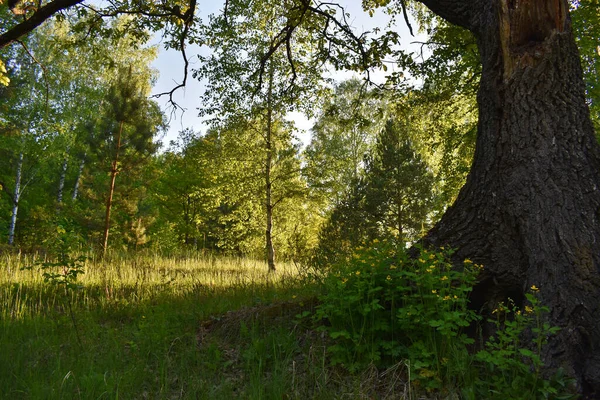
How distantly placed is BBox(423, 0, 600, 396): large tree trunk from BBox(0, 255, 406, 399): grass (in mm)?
1304

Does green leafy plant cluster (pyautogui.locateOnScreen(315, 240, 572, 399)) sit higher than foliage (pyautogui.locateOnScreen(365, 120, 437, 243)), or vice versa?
foliage (pyautogui.locateOnScreen(365, 120, 437, 243))

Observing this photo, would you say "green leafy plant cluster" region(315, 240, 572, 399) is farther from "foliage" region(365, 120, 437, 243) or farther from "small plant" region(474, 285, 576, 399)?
"foliage" region(365, 120, 437, 243)

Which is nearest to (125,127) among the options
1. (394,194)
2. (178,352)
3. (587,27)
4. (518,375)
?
(394,194)

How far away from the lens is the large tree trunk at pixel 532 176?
9.38ft

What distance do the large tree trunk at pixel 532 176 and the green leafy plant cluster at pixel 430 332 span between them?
0.24 m

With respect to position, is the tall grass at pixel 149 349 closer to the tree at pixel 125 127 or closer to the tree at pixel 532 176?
the tree at pixel 532 176

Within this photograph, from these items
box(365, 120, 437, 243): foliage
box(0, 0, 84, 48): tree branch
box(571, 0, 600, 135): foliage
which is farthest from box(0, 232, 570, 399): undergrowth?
box(365, 120, 437, 243): foliage

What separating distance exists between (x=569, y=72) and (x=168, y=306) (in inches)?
200

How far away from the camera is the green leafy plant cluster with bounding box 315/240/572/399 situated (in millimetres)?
2383

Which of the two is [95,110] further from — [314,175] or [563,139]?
[563,139]

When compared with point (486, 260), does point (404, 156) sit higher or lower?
higher

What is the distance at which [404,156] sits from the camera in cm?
1477

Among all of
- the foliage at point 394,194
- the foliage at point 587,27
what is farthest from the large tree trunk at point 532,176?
the foliage at point 394,194

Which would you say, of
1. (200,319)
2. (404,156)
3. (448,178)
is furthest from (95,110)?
(200,319)
